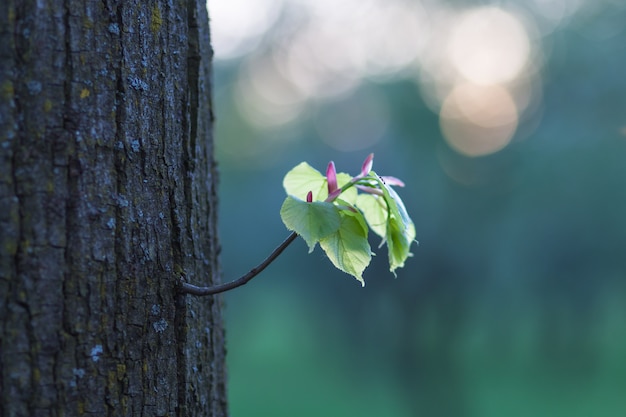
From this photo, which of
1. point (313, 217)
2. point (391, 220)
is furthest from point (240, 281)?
point (391, 220)

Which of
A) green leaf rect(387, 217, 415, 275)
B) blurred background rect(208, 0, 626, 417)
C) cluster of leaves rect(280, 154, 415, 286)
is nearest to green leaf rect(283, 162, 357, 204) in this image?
cluster of leaves rect(280, 154, 415, 286)

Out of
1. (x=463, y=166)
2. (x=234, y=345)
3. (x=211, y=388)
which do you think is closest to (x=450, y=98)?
(x=463, y=166)

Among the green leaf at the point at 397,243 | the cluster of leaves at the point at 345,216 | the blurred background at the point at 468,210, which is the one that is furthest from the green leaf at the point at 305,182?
the blurred background at the point at 468,210

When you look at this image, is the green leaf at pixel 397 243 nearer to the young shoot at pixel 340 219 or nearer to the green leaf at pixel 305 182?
the young shoot at pixel 340 219

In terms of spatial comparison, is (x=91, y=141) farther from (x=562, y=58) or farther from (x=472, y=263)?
(x=472, y=263)

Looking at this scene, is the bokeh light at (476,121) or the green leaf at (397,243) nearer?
the green leaf at (397,243)

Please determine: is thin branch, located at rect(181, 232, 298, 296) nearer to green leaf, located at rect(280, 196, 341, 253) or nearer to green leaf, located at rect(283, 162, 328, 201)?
green leaf, located at rect(280, 196, 341, 253)
